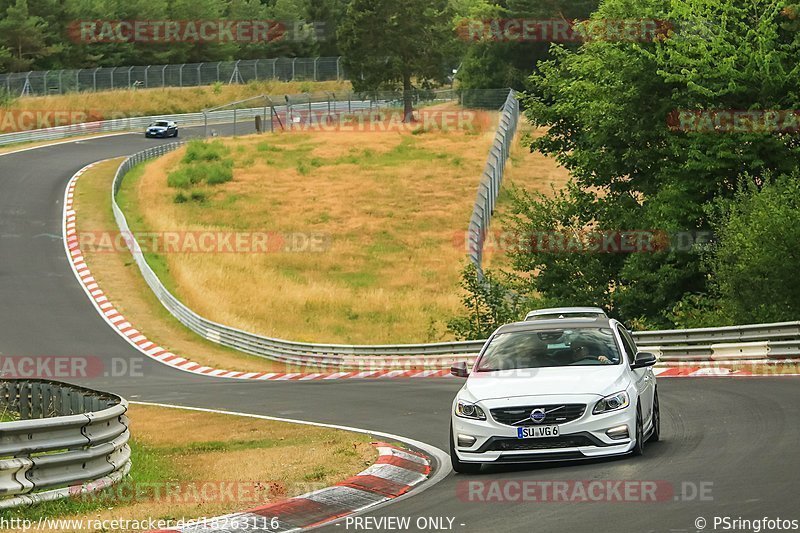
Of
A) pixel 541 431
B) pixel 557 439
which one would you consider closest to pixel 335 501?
pixel 541 431

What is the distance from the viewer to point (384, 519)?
9383mm

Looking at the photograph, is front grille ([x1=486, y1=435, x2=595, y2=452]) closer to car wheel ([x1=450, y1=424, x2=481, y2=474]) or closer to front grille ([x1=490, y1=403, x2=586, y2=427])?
front grille ([x1=490, y1=403, x2=586, y2=427])

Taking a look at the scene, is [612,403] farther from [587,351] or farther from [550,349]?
[550,349]

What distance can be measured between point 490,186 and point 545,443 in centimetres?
3941

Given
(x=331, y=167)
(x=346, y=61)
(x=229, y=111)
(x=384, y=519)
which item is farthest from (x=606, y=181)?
(x=229, y=111)

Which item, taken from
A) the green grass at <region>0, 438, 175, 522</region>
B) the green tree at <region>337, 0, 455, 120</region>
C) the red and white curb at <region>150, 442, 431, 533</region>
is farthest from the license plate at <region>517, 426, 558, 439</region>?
the green tree at <region>337, 0, 455, 120</region>

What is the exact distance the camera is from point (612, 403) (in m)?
11.5

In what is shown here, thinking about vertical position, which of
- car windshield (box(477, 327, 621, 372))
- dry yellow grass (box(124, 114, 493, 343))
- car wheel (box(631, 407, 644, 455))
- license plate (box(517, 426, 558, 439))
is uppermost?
car windshield (box(477, 327, 621, 372))

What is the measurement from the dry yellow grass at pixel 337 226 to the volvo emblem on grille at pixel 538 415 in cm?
2446

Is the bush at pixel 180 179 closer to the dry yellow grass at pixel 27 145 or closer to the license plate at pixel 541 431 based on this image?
the dry yellow grass at pixel 27 145

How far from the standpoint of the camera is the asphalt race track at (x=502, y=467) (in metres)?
9.02

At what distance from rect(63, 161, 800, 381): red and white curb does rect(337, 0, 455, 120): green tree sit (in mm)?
43284

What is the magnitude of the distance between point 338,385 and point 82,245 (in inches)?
923

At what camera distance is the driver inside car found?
41.1 ft
